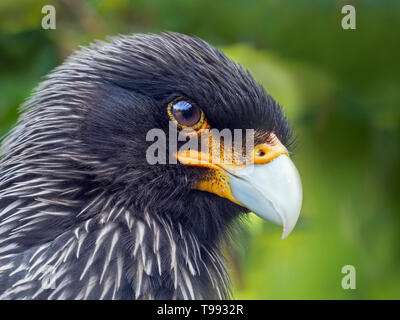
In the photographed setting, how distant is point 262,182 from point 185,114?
32 centimetres

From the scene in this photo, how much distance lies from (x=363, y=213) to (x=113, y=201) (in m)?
1.93

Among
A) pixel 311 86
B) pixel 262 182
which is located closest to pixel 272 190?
pixel 262 182

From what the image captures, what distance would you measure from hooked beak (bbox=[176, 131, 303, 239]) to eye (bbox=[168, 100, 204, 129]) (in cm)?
9

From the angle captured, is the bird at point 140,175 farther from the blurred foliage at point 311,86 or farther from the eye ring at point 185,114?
the blurred foliage at point 311,86

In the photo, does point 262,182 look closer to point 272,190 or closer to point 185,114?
point 272,190

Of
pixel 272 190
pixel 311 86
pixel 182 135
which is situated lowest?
pixel 272 190

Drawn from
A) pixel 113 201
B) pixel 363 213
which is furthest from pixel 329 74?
pixel 113 201

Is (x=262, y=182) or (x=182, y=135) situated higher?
(x=182, y=135)

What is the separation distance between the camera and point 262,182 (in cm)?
192

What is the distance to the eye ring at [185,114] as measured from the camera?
195cm

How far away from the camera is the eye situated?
1.95m

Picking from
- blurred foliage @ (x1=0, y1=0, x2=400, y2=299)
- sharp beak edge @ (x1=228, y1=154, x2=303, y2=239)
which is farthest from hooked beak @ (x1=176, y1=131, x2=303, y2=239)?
blurred foliage @ (x1=0, y1=0, x2=400, y2=299)

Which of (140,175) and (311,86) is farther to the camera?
(311,86)

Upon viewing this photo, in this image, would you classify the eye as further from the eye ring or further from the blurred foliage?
A: the blurred foliage
